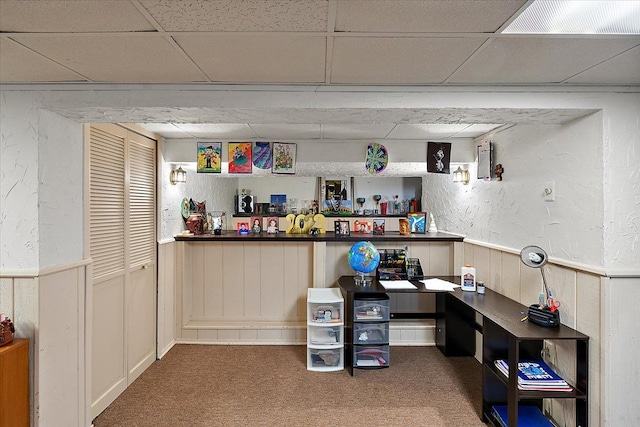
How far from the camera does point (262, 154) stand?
12.3ft

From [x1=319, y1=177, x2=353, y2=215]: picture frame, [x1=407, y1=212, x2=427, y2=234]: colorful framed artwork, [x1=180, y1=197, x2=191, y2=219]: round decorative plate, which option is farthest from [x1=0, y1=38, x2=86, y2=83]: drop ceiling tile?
[x1=319, y1=177, x2=353, y2=215]: picture frame

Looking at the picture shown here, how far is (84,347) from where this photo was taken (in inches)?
95.9

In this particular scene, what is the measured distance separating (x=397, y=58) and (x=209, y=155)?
254cm

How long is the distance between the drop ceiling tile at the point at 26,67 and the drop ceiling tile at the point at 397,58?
1438 millimetres

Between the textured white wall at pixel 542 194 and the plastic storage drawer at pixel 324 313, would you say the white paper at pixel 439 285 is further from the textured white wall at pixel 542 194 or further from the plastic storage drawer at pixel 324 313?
the plastic storage drawer at pixel 324 313

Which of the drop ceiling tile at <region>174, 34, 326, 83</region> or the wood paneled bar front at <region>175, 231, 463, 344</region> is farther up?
the drop ceiling tile at <region>174, 34, 326, 83</region>

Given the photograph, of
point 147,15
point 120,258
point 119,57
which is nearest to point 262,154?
point 120,258

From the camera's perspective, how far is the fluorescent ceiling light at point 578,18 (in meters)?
1.30

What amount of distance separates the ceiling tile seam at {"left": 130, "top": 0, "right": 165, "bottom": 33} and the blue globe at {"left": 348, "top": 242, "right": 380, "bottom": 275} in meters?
2.75

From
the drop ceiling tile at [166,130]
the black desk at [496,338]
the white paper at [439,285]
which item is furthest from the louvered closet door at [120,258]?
the white paper at [439,285]

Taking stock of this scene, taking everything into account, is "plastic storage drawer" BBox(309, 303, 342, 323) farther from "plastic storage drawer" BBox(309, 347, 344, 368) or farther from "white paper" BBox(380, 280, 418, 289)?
"white paper" BBox(380, 280, 418, 289)

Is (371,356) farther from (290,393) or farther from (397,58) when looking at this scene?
(397,58)

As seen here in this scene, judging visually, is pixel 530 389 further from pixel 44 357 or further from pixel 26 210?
pixel 26 210

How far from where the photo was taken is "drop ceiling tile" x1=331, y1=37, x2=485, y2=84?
1560 mm
